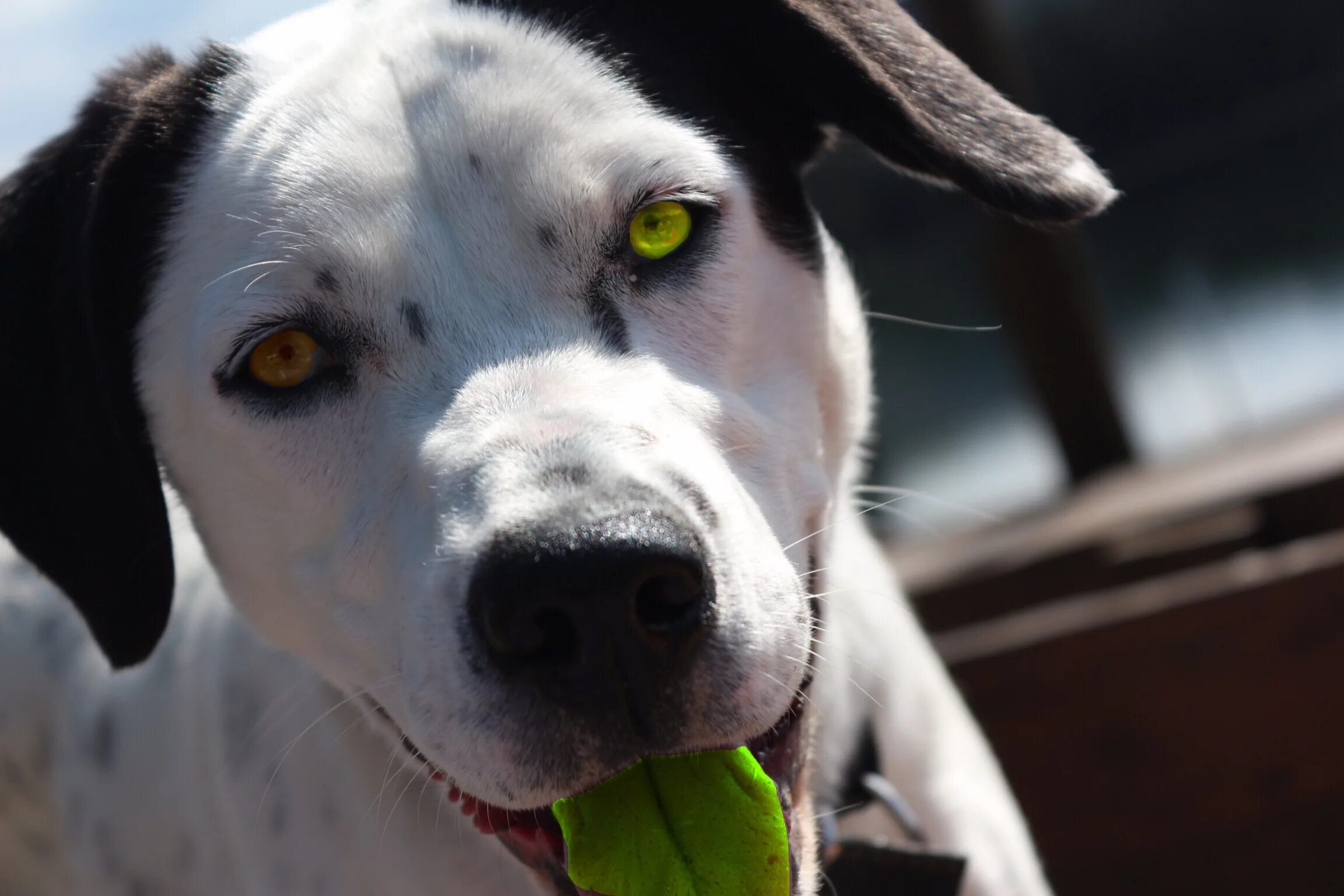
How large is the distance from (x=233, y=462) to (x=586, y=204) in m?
0.58

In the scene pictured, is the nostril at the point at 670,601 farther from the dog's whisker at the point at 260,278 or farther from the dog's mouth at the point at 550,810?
the dog's whisker at the point at 260,278

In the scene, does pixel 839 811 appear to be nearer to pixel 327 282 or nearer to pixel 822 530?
pixel 822 530

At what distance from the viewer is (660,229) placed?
172 centimetres

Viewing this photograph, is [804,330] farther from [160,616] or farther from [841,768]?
[160,616]

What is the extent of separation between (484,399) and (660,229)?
36 cm

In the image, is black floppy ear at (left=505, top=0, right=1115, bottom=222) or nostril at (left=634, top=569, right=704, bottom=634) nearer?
nostril at (left=634, top=569, right=704, bottom=634)

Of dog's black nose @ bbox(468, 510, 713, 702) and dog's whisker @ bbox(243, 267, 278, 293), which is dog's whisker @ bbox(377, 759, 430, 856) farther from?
dog's whisker @ bbox(243, 267, 278, 293)

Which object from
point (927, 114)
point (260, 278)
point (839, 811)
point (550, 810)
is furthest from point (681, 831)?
point (927, 114)

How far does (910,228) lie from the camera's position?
64.1 feet

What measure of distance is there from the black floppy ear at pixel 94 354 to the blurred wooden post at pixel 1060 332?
2783 millimetres

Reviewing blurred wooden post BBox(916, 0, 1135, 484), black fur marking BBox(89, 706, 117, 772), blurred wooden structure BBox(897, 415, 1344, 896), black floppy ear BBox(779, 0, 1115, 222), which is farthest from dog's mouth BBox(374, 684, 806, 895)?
blurred wooden post BBox(916, 0, 1135, 484)

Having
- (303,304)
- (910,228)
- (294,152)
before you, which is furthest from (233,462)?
(910,228)

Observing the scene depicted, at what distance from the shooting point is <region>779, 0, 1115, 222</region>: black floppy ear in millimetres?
1771

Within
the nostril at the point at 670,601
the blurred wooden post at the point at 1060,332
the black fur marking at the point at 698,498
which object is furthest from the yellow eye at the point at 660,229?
the blurred wooden post at the point at 1060,332
